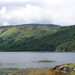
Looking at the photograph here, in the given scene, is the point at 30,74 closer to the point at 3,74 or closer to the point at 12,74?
the point at 12,74

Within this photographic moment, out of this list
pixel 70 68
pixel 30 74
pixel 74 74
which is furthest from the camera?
pixel 70 68

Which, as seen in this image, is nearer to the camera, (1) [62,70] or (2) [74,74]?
(2) [74,74]

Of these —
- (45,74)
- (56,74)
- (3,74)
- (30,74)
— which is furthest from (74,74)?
(3,74)

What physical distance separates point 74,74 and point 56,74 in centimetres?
638

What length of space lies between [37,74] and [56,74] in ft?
21.3

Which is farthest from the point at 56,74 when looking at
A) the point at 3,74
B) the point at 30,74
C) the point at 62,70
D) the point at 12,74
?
the point at 3,74

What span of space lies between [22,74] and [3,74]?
7085 millimetres

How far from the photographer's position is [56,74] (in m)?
51.6

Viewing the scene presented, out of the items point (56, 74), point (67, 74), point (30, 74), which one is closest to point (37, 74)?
point (30, 74)

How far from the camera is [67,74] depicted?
163ft

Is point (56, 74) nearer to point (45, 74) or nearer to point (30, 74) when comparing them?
point (45, 74)

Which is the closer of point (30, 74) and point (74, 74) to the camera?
point (74, 74)

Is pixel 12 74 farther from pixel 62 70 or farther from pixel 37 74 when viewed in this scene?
pixel 62 70

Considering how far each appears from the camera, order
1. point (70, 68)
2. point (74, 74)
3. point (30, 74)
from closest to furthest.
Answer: point (74, 74) < point (30, 74) < point (70, 68)
